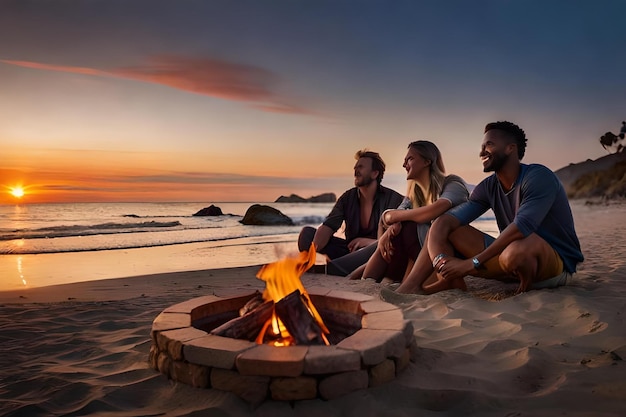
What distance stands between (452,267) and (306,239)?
3.31 meters

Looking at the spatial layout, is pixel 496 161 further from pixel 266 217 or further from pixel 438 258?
pixel 266 217

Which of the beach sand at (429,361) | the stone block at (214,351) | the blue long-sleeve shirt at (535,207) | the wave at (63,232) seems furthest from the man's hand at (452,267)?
the wave at (63,232)

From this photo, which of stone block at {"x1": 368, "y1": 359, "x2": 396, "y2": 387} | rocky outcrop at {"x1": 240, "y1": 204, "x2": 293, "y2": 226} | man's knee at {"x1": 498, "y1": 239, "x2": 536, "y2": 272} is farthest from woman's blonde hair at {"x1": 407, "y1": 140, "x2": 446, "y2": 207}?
rocky outcrop at {"x1": 240, "y1": 204, "x2": 293, "y2": 226}

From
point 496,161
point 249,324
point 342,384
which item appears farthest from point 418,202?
point 342,384

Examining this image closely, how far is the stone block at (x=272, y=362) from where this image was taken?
242 centimetres

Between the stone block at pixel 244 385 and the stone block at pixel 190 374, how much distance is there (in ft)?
0.35

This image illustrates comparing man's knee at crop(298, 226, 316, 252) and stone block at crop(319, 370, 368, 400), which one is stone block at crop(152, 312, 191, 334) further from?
man's knee at crop(298, 226, 316, 252)

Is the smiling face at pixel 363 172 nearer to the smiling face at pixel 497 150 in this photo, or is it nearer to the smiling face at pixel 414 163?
the smiling face at pixel 414 163

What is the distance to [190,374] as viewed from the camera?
2688mm

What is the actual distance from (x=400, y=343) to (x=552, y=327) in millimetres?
1600

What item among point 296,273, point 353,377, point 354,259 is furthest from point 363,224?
point 353,377

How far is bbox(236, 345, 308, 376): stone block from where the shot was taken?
2.42 meters

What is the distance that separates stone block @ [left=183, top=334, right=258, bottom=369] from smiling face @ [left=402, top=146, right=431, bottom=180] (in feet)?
11.5

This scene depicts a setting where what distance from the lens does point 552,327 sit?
3617mm
